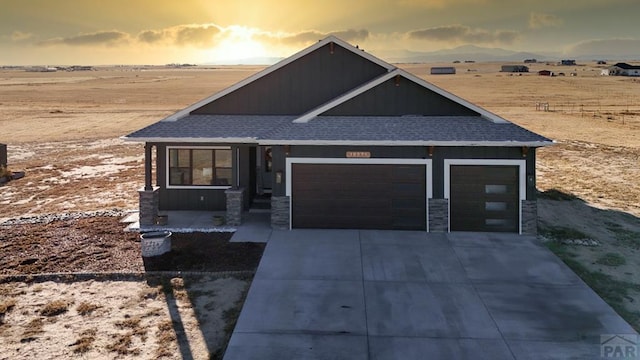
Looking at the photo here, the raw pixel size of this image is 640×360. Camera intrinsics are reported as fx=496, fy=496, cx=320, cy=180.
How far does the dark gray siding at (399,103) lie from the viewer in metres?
18.2

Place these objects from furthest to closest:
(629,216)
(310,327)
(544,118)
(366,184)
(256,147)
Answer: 1. (544,118)
2. (256,147)
3. (629,216)
4. (366,184)
5. (310,327)

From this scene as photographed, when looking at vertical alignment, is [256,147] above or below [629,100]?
below

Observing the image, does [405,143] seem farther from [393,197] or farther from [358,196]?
[358,196]

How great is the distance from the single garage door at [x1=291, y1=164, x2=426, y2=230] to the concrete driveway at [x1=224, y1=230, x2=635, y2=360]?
152 centimetres

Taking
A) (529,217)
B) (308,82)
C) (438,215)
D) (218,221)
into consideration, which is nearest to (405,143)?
(438,215)

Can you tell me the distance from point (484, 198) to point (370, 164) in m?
3.90

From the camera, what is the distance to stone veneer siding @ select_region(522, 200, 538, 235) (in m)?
16.0

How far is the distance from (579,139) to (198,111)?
28931 mm

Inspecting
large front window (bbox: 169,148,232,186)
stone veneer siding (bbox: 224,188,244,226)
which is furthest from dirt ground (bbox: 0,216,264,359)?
large front window (bbox: 169,148,232,186)

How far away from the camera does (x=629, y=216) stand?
18.1m

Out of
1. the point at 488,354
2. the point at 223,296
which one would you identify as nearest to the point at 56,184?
the point at 223,296

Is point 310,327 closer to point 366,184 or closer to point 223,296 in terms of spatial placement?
point 223,296

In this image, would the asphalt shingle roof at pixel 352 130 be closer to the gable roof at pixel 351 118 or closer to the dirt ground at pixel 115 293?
the gable roof at pixel 351 118

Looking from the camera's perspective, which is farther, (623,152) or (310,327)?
(623,152)
